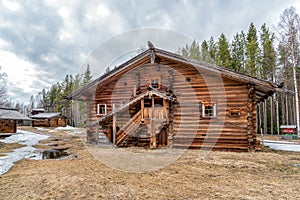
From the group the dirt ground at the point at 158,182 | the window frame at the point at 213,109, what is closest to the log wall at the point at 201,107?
A: the window frame at the point at 213,109

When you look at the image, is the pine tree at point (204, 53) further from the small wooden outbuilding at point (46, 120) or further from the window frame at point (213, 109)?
the small wooden outbuilding at point (46, 120)

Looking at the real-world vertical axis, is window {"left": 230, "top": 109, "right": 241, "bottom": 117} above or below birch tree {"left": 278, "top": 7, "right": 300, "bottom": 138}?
below

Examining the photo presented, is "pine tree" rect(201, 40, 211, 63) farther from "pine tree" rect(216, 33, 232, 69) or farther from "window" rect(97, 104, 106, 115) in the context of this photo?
"window" rect(97, 104, 106, 115)

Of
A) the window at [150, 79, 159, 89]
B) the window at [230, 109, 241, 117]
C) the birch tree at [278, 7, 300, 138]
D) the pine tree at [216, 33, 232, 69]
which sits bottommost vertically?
the window at [230, 109, 241, 117]

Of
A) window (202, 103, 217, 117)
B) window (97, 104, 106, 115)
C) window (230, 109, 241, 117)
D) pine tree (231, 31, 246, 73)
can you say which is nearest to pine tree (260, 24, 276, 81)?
pine tree (231, 31, 246, 73)

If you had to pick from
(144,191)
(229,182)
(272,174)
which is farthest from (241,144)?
(144,191)

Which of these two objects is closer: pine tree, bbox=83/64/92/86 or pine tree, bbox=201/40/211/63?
pine tree, bbox=201/40/211/63

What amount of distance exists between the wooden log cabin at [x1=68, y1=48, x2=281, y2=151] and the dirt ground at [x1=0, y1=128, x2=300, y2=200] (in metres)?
4.90

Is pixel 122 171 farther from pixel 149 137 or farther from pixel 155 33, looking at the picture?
pixel 155 33

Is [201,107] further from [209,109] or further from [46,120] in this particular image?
[46,120]

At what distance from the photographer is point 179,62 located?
49.0ft

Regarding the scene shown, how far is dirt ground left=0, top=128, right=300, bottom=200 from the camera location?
206 inches

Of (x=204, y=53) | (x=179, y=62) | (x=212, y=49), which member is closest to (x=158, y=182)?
(x=179, y=62)

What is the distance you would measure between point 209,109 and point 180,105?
210 centimetres
